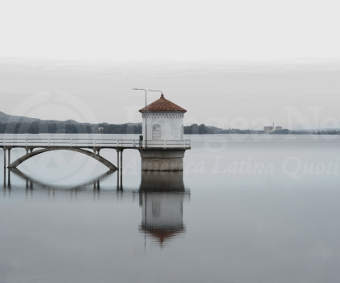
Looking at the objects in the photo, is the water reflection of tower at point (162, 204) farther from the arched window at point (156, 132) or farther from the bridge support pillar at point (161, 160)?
the arched window at point (156, 132)

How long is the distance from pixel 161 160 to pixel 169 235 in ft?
52.0

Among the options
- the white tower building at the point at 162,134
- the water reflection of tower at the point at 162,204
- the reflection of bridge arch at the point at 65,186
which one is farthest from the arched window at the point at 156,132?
the reflection of bridge arch at the point at 65,186

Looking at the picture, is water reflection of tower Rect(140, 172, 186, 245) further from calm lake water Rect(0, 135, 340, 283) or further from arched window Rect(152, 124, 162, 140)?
arched window Rect(152, 124, 162, 140)

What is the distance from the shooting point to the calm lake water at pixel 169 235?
47.6ft

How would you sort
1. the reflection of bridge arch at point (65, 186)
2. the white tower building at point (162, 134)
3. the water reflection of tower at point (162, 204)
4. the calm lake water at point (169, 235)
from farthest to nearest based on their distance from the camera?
the white tower building at point (162, 134) → the reflection of bridge arch at point (65, 186) → the water reflection of tower at point (162, 204) → the calm lake water at point (169, 235)

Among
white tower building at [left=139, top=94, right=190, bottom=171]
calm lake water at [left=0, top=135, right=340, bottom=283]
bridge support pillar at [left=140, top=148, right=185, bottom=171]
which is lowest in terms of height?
calm lake water at [left=0, top=135, right=340, bottom=283]

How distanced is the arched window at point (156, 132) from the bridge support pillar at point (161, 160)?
36.0 inches

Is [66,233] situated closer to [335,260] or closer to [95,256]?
[95,256]

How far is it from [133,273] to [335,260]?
5.76 meters

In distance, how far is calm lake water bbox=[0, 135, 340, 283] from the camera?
47.6 ft

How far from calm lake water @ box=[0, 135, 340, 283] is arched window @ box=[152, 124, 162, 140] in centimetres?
319

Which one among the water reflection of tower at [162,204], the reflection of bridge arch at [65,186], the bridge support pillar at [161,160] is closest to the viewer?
the water reflection of tower at [162,204]

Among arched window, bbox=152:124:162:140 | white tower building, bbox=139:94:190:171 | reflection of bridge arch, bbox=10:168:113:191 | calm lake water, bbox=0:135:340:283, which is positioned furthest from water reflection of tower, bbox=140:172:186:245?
→ reflection of bridge arch, bbox=10:168:113:191

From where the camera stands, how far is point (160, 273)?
14414mm
